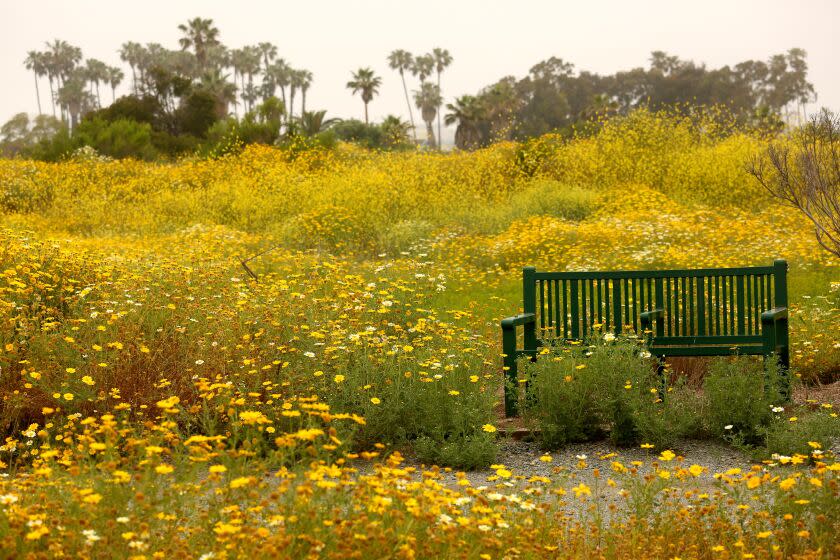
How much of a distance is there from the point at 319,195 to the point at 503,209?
10.0 feet

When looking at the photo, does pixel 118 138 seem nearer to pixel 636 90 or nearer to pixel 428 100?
pixel 636 90

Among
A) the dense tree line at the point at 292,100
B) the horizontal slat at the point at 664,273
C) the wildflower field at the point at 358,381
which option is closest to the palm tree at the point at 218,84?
the dense tree line at the point at 292,100

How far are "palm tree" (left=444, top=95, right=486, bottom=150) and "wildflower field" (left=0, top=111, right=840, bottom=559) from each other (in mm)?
30361

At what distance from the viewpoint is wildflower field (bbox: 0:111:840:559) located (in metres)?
2.75

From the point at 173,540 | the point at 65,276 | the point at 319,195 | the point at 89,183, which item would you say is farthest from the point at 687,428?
the point at 89,183

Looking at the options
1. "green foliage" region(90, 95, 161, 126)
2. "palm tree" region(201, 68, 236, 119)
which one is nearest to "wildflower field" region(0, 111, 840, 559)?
"green foliage" region(90, 95, 161, 126)

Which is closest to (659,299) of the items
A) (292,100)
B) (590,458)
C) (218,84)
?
(590,458)

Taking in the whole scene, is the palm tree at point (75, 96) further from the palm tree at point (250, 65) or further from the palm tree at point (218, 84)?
the palm tree at point (218, 84)

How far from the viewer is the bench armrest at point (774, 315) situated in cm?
579

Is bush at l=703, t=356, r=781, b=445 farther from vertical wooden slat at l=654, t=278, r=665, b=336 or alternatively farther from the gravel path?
vertical wooden slat at l=654, t=278, r=665, b=336

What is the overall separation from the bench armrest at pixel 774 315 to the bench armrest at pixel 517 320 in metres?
1.43

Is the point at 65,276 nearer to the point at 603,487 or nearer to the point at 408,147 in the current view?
the point at 603,487

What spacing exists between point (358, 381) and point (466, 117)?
43.3 meters

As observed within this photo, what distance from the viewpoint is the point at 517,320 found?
5.92 metres
